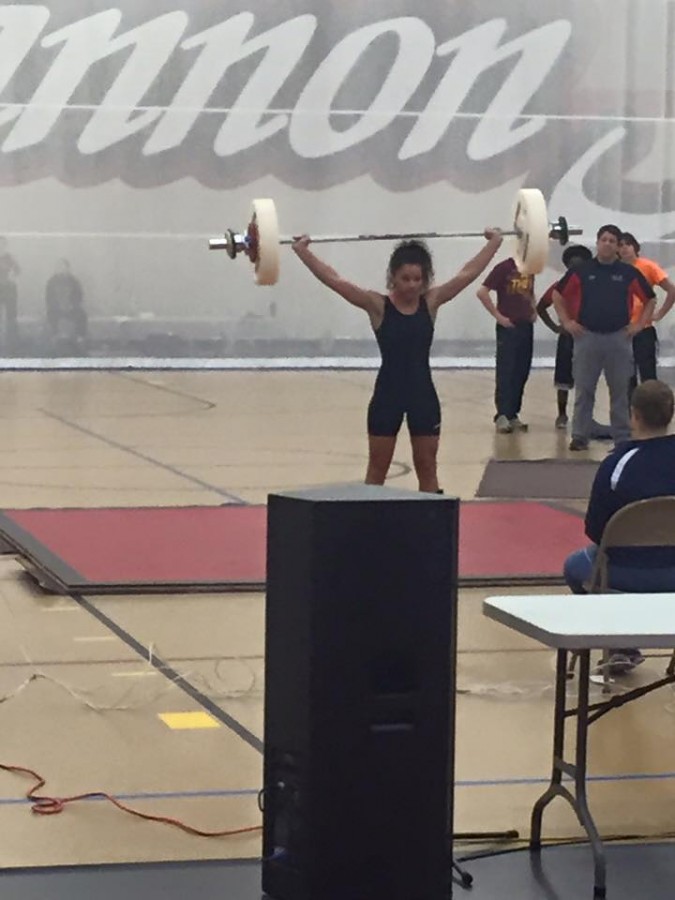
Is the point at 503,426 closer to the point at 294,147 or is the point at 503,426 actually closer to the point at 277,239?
the point at 277,239

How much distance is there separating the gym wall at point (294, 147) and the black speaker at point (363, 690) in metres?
15.4

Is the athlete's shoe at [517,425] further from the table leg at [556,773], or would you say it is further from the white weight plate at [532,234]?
the table leg at [556,773]

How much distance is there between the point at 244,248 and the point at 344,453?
3.22 metres

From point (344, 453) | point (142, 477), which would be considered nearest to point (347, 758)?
point (142, 477)

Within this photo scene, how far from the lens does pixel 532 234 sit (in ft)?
28.9

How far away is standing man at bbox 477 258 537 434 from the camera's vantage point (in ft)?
43.4

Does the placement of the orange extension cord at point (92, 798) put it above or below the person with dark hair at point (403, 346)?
below

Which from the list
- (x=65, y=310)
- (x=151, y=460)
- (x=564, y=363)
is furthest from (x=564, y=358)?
(x=65, y=310)

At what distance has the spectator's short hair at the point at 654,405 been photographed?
5387 mm

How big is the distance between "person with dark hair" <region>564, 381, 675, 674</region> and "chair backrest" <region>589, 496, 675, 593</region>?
96 millimetres

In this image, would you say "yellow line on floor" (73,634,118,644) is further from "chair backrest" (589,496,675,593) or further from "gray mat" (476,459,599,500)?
"gray mat" (476,459,599,500)

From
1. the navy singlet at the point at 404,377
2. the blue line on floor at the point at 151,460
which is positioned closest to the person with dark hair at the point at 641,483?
the navy singlet at the point at 404,377

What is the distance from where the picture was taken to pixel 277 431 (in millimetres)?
13320

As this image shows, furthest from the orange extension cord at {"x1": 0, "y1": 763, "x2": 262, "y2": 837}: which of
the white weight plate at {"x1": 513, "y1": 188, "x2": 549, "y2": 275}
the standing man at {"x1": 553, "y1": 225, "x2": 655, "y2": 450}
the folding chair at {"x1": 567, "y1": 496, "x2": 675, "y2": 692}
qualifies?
the standing man at {"x1": 553, "y1": 225, "x2": 655, "y2": 450}
